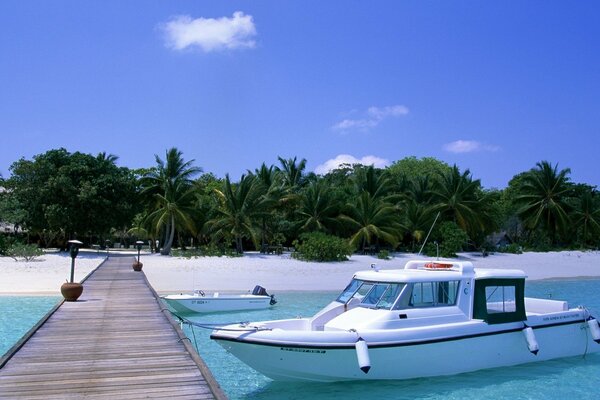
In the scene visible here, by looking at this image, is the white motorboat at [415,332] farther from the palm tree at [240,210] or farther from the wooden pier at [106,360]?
the palm tree at [240,210]

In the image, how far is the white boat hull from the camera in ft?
65.5

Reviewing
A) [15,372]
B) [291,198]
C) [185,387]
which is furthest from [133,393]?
[291,198]

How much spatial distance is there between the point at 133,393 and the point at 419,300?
21.1ft

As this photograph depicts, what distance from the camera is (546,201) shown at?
5450 centimetres

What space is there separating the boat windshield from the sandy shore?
14.2 meters

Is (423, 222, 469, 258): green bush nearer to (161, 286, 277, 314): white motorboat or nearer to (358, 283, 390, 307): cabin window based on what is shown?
(161, 286, 277, 314): white motorboat

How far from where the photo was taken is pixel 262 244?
43562 millimetres

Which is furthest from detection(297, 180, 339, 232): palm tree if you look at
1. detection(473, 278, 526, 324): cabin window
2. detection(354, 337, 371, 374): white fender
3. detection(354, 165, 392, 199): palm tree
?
detection(354, 337, 371, 374): white fender

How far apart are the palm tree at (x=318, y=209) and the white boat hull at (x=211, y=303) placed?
22.4 m

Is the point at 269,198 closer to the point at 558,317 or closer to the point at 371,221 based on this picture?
the point at 371,221

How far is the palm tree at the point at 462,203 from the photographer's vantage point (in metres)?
46.6

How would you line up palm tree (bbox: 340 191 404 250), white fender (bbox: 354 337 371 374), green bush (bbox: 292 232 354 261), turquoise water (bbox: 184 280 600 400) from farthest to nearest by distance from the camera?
palm tree (bbox: 340 191 404 250) → green bush (bbox: 292 232 354 261) → turquoise water (bbox: 184 280 600 400) → white fender (bbox: 354 337 371 374)

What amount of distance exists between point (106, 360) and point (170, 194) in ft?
110

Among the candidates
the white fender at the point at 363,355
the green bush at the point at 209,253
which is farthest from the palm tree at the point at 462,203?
the white fender at the point at 363,355
